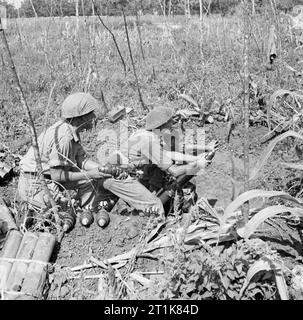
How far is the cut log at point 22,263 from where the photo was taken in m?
2.21

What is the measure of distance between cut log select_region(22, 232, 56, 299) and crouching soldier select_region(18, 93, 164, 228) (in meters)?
0.39

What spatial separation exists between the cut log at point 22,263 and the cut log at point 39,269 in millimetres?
29

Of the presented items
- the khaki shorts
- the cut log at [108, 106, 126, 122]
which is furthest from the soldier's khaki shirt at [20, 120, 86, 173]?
the cut log at [108, 106, 126, 122]

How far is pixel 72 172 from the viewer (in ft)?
9.57

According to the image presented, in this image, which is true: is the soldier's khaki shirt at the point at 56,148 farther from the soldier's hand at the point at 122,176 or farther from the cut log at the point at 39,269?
the cut log at the point at 39,269

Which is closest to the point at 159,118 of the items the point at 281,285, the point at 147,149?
the point at 147,149

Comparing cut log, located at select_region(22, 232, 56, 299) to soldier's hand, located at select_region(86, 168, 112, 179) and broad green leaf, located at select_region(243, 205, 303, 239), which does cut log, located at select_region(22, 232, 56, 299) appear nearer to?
soldier's hand, located at select_region(86, 168, 112, 179)

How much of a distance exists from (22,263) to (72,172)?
78cm

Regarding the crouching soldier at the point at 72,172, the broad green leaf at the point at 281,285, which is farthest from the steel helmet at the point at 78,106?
the broad green leaf at the point at 281,285

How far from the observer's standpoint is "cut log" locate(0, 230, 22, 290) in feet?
7.42

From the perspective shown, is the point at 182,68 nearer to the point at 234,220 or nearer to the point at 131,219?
the point at 131,219

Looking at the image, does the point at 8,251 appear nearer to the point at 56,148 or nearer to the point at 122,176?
the point at 56,148
